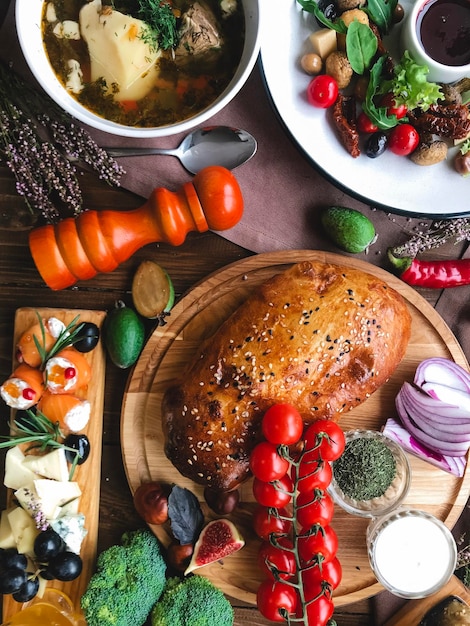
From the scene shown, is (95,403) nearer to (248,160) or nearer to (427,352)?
(248,160)

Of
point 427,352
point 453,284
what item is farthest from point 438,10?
point 427,352

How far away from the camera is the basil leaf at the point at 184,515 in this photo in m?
2.27

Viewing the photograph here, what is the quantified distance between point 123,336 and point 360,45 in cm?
129

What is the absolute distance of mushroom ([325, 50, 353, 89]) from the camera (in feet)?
7.16

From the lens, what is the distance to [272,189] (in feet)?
7.92

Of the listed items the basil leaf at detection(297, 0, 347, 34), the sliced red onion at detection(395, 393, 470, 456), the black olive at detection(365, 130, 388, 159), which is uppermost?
the basil leaf at detection(297, 0, 347, 34)

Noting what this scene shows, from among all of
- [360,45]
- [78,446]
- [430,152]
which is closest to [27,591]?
[78,446]

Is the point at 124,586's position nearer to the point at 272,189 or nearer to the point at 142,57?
the point at 272,189

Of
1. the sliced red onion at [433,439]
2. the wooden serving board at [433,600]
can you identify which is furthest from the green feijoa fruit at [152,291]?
the wooden serving board at [433,600]

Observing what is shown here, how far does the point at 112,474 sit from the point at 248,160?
4.24ft

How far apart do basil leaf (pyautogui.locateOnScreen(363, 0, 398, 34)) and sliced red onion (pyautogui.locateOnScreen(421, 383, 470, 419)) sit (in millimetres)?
1265

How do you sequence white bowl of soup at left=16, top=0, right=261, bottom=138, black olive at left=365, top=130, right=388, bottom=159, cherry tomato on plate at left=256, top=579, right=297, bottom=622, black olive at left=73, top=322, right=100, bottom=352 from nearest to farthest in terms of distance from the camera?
white bowl of soup at left=16, top=0, right=261, bottom=138, cherry tomato on plate at left=256, top=579, right=297, bottom=622, black olive at left=365, top=130, right=388, bottom=159, black olive at left=73, top=322, right=100, bottom=352

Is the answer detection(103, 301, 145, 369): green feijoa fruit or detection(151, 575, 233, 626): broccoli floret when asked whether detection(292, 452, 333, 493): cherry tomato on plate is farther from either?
detection(103, 301, 145, 369): green feijoa fruit

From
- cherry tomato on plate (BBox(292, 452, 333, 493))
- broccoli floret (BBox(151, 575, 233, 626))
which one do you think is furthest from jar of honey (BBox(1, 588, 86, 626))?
cherry tomato on plate (BBox(292, 452, 333, 493))
